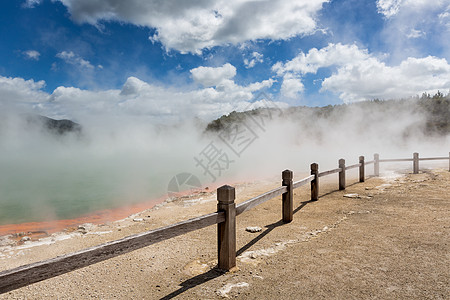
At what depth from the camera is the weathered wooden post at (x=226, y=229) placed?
12.6ft

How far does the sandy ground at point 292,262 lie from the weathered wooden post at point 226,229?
226 mm

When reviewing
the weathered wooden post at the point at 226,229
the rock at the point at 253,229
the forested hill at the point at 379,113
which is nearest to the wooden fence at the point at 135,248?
the weathered wooden post at the point at 226,229

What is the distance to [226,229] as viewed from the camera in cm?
384

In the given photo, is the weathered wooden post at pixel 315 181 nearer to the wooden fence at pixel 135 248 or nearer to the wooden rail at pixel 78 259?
the wooden fence at pixel 135 248

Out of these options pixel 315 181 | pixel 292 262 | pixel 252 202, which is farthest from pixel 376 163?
pixel 292 262

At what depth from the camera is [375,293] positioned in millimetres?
3180

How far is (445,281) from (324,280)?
1.46m

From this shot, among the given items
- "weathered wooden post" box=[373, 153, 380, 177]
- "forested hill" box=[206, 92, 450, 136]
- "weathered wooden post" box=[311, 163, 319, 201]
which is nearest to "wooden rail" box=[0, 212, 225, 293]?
"weathered wooden post" box=[311, 163, 319, 201]

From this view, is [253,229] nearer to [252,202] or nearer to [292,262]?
[252,202]

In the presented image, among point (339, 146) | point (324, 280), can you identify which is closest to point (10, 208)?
point (324, 280)

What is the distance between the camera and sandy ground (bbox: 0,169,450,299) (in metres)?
3.39

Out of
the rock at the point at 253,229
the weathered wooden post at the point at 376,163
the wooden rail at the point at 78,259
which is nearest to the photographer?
the wooden rail at the point at 78,259

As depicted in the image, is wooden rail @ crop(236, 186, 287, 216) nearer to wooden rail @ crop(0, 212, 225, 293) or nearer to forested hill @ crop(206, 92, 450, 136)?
wooden rail @ crop(0, 212, 225, 293)

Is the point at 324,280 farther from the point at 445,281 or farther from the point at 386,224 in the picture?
the point at 386,224
